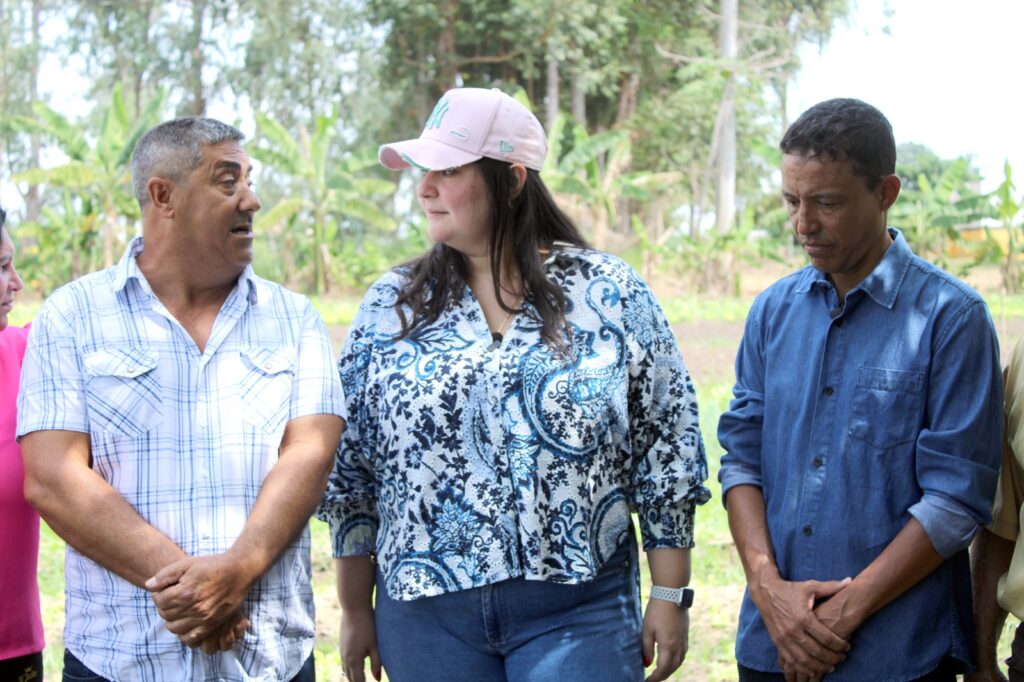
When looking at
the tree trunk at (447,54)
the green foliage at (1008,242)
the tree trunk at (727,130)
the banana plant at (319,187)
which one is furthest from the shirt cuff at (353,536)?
the tree trunk at (447,54)

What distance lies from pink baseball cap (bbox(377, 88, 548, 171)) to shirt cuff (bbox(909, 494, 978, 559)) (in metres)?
1.05

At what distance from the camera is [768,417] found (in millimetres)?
2369

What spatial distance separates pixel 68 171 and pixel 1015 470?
38.4 ft

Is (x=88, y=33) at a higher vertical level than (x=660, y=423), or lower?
higher

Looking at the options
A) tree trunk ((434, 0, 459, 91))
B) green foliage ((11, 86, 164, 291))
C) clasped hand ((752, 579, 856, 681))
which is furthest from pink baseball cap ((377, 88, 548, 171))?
tree trunk ((434, 0, 459, 91))

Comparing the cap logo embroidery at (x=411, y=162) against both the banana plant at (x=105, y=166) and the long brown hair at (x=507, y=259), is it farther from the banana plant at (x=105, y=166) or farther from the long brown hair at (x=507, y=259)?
the banana plant at (x=105, y=166)

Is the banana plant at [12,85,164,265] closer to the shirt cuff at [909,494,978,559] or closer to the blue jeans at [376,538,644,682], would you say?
the blue jeans at [376,538,644,682]

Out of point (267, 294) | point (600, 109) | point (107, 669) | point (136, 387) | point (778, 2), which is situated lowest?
point (107, 669)

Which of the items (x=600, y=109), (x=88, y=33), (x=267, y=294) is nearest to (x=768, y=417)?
(x=267, y=294)

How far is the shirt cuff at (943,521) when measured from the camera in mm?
2113

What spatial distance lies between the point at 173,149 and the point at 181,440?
598mm

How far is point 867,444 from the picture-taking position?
220cm

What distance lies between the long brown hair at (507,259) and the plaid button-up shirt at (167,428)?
24 centimetres

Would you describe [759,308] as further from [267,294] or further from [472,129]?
[267,294]
